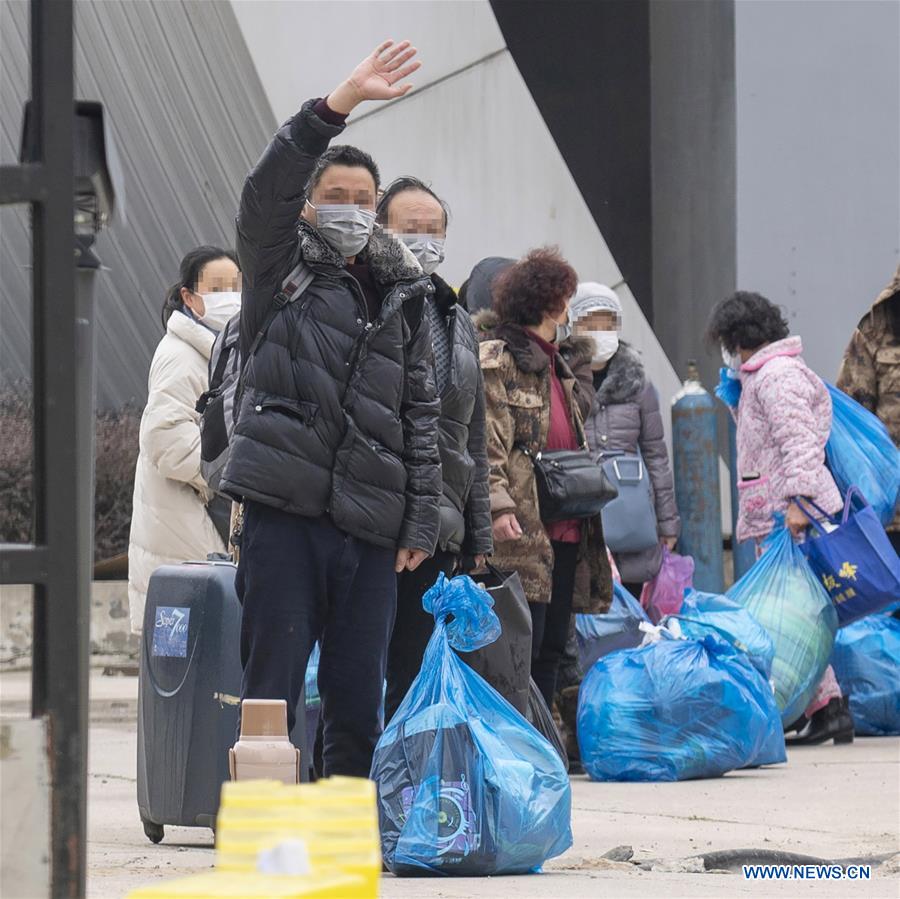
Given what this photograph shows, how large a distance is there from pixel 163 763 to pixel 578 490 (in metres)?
1.87

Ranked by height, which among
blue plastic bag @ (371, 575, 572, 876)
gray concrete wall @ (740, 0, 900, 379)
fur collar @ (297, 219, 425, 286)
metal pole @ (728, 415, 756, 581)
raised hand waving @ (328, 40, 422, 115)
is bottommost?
blue plastic bag @ (371, 575, 572, 876)

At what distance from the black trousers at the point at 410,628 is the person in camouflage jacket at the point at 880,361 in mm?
3933

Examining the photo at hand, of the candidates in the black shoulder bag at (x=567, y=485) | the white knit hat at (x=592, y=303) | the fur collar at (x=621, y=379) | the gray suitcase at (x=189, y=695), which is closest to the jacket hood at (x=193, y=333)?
the black shoulder bag at (x=567, y=485)

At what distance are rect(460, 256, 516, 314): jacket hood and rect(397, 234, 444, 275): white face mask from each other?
1852 mm

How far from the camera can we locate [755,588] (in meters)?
7.67

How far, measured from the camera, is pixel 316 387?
4.28 metres

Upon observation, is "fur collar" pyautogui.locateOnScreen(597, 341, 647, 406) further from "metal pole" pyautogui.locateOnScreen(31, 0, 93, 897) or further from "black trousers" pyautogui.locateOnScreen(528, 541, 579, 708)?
"metal pole" pyautogui.locateOnScreen(31, 0, 93, 897)

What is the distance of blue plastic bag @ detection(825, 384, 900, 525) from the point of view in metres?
7.83

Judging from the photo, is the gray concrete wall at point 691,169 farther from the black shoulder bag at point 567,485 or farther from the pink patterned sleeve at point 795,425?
the black shoulder bag at point 567,485

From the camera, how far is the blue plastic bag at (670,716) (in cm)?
665

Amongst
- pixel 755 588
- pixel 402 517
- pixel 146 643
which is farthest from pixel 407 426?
pixel 755 588

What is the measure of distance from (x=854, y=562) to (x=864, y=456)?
57 centimetres

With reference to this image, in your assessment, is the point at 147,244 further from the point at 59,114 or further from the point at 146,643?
the point at 59,114

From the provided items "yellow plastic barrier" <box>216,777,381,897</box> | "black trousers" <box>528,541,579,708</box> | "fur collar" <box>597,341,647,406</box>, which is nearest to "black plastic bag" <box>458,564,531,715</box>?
"black trousers" <box>528,541,579,708</box>
